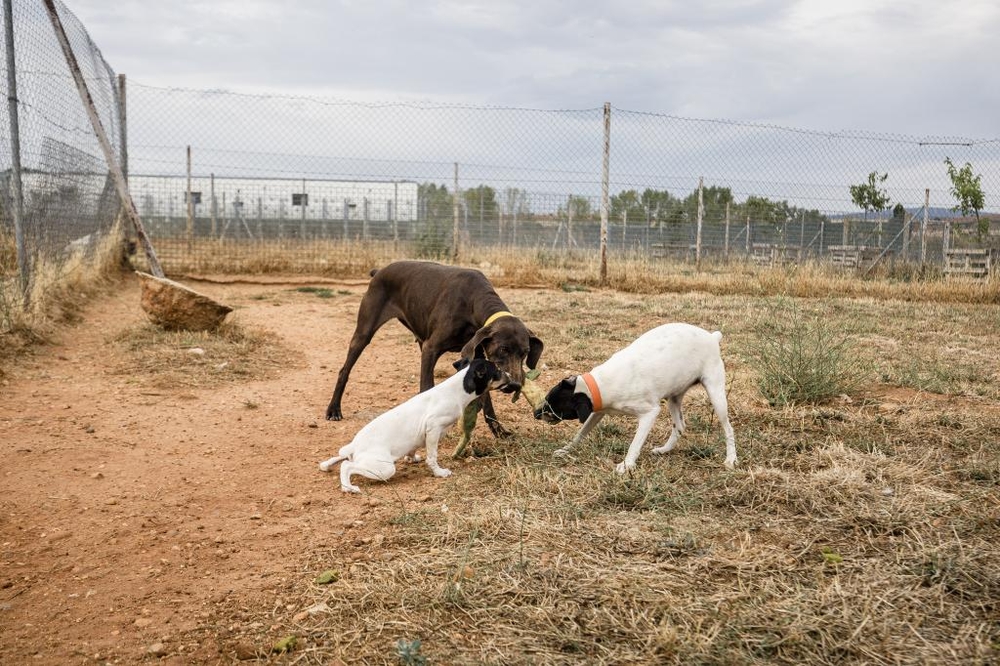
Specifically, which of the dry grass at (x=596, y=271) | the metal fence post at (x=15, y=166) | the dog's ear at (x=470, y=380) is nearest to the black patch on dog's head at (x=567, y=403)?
the dog's ear at (x=470, y=380)

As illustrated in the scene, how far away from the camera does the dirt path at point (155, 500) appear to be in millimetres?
2787

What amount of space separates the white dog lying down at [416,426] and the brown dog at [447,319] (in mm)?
210

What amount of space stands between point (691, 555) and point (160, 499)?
8.25 feet

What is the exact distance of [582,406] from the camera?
165 inches

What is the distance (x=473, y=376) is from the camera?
4.31 m

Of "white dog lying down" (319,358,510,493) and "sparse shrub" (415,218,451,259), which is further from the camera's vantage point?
"sparse shrub" (415,218,451,259)

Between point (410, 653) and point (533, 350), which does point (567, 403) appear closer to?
point (533, 350)

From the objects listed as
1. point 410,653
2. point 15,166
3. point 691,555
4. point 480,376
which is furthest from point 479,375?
point 15,166

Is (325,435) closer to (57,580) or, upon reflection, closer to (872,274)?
(57,580)

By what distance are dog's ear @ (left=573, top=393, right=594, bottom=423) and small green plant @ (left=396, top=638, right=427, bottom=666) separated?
1877 millimetres

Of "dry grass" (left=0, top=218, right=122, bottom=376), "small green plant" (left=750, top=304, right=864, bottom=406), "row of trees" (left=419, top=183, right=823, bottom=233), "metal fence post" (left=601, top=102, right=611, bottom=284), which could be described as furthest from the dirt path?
"row of trees" (left=419, top=183, right=823, bottom=233)

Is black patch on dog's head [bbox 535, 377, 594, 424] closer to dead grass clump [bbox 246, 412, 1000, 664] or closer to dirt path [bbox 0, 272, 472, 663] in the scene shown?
dead grass clump [bbox 246, 412, 1000, 664]

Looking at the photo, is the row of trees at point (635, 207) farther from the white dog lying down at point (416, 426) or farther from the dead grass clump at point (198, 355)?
the white dog lying down at point (416, 426)

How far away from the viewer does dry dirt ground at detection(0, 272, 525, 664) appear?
109 inches
